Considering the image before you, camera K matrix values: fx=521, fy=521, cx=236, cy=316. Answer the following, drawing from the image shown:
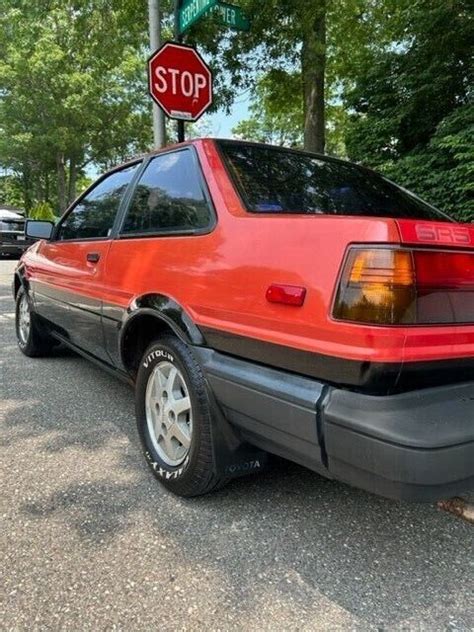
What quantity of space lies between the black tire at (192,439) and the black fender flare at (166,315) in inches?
2.7

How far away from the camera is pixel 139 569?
191 cm

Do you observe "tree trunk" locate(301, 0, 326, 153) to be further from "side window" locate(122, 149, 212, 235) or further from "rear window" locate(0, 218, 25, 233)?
"rear window" locate(0, 218, 25, 233)

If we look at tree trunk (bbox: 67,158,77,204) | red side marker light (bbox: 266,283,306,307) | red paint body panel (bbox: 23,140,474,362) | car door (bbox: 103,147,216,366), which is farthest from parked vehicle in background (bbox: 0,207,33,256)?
red side marker light (bbox: 266,283,306,307)

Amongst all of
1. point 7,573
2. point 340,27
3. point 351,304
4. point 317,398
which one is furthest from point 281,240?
point 340,27

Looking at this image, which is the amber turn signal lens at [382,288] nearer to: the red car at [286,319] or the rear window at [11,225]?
the red car at [286,319]

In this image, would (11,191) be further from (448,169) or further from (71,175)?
(448,169)

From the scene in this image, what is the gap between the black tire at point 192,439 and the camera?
2145 mm

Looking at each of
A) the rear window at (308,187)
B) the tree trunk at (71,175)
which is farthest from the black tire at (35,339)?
the tree trunk at (71,175)

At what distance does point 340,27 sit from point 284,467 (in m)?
8.78

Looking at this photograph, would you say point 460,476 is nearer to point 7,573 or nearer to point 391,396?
point 391,396

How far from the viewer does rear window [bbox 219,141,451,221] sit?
2.29 meters

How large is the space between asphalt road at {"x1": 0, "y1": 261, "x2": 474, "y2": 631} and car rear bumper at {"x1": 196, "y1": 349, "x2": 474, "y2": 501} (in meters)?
0.43

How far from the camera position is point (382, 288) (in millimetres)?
1578

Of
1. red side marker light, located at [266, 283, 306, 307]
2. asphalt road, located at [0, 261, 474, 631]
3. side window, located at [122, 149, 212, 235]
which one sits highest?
side window, located at [122, 149, 212, 235]
